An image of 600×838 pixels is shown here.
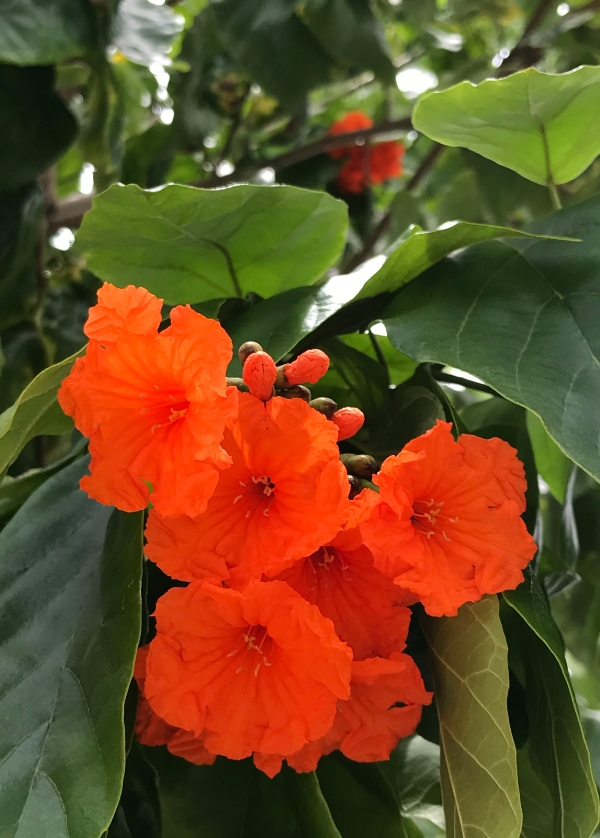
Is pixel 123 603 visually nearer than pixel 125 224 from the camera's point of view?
Yes

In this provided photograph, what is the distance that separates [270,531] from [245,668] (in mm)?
78

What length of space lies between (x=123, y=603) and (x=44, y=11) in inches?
24.1

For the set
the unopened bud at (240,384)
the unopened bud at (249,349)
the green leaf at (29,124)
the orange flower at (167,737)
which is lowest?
the orange flower at (167,737)

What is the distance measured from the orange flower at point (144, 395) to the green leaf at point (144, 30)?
563 millimetres

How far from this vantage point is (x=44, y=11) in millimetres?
661

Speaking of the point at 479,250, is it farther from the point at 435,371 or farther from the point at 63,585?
the point at 63,585

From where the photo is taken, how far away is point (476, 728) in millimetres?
342

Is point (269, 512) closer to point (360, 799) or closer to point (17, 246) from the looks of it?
point (360, 799)

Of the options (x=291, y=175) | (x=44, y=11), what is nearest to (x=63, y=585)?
(x=44, y=11)

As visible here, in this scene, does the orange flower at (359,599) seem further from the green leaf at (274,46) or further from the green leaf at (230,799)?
the green leaf at (274,46)

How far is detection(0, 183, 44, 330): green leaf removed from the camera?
0.82m

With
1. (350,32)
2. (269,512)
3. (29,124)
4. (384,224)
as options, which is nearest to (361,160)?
(384,224)

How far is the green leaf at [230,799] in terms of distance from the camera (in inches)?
15.8

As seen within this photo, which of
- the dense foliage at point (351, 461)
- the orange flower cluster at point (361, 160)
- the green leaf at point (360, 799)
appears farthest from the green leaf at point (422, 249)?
the orange flower cluster at point (361, 160)
